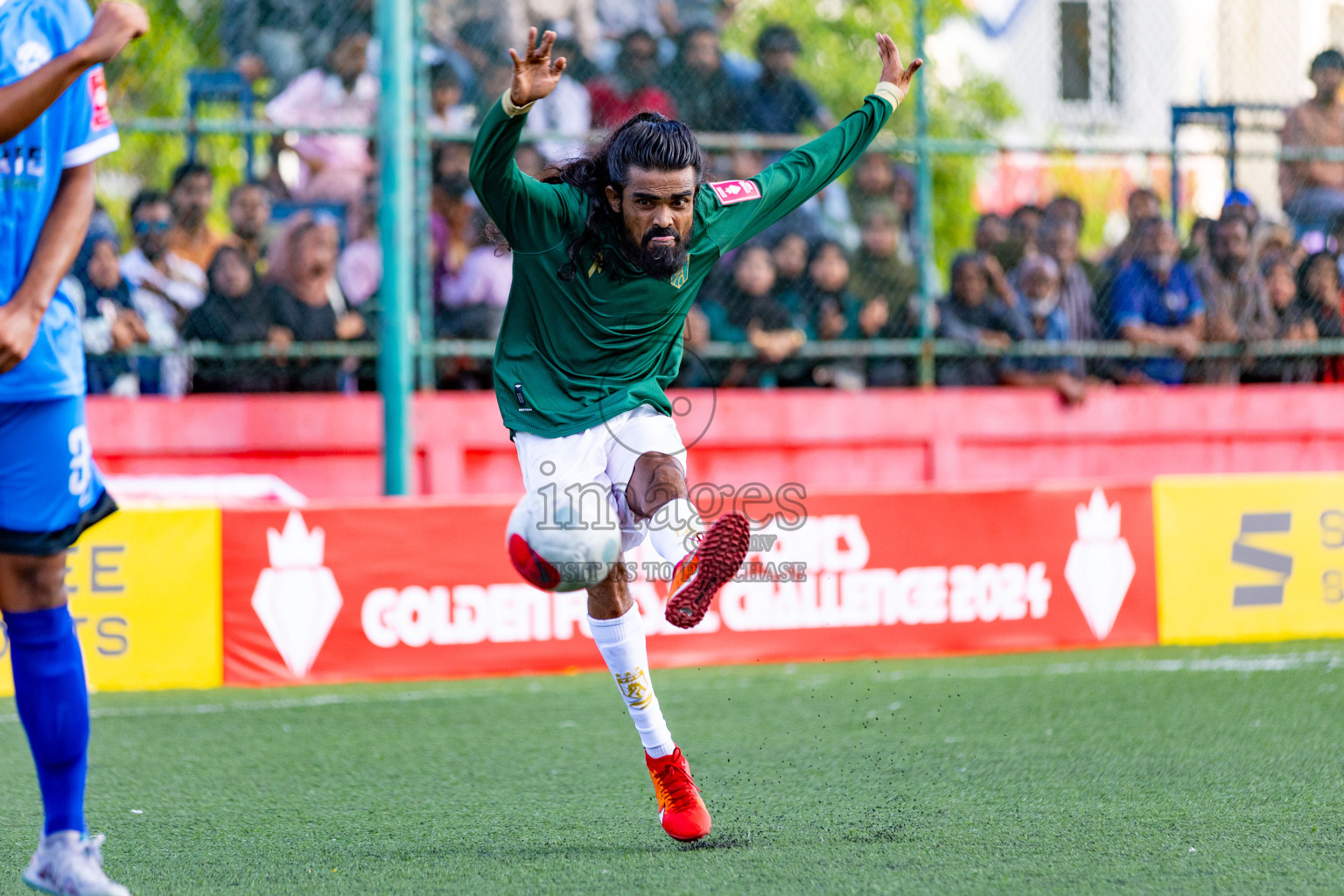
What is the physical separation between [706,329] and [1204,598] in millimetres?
3108

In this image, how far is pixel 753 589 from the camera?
7734 mm

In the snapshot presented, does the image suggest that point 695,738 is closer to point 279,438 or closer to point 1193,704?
point 1193,704

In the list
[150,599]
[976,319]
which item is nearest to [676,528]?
[150,599]

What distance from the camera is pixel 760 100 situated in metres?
9.32

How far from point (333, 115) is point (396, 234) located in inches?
39.2

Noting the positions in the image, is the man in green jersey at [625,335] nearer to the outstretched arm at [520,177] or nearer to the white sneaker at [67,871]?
the outstretched arm at [520,177]

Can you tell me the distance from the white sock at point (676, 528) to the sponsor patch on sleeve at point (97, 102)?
5.38 feet

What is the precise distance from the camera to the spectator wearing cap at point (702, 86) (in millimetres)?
9133

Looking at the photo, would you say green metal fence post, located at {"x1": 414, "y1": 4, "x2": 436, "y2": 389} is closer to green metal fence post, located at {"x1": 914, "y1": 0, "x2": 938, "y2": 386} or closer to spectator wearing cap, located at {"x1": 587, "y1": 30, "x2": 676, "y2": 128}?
spectator wearing cap, located at {"x1": 587, "y1": 30, "x2": 676, "y2": 128}

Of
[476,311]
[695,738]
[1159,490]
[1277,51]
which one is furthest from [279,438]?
[1277,51]

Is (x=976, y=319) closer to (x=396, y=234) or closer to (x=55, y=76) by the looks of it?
(x=396, y=234)

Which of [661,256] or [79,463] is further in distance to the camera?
[661,256]

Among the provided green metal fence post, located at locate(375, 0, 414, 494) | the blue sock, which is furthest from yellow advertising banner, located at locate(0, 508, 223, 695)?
the blue sock

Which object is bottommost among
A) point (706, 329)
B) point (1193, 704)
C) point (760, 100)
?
point (1193, 704)
